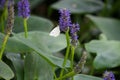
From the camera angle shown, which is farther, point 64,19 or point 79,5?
point 79,5

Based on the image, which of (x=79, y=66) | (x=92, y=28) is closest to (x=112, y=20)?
(x=92, y=28)

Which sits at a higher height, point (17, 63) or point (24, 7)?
point (24, 7)

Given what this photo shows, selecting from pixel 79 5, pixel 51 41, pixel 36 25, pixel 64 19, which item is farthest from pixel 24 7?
pixel 79 5

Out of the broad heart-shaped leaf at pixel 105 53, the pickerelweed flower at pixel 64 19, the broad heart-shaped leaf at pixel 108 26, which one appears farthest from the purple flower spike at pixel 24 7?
the broad heart-shaped leaf at pixel 108 26

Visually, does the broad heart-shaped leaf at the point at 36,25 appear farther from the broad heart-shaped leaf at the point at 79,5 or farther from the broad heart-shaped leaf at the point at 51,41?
the broad heart-shaped leaf at the point at 79,5

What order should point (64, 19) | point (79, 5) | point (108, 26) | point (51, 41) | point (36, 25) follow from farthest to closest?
point (79, 5)
point (108, 26)
point (36, 25)
point (51, 41)
point (64, 19)

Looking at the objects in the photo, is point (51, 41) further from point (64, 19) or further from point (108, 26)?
point (108, 26)

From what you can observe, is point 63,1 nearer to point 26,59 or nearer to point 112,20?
point 112,20
